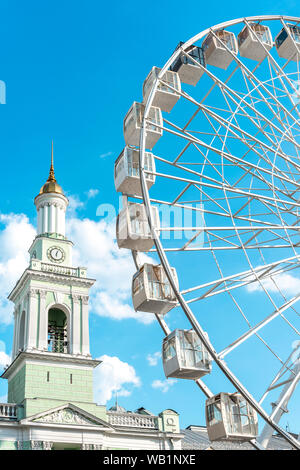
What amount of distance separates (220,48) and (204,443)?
1173 inches

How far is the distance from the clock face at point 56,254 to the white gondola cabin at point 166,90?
21644 millimetres

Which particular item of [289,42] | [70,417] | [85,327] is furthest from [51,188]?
[289,42]

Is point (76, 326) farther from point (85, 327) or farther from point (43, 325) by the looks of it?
point (43, 325)

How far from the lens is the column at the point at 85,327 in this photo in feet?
135

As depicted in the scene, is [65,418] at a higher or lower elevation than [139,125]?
lower

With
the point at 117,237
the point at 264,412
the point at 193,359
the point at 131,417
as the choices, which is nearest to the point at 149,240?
the point at 117,237

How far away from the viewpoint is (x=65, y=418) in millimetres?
37156

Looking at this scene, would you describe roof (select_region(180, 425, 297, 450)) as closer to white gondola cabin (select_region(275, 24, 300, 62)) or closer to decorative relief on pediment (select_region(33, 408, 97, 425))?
decorative relief on pediment (select_region(33, 408, 97, 425))

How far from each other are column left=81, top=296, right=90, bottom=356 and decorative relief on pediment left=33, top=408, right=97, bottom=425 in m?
4.36

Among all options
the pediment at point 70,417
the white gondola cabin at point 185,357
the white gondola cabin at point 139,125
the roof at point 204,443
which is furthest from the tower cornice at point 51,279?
the white gondola cabin at point 185,357

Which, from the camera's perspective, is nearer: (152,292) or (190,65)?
(152,292)

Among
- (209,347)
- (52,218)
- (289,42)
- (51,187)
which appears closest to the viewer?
(209,347)

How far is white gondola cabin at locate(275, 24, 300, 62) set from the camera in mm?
26875

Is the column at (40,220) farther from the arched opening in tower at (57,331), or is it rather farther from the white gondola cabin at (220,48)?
the white gondola cabin at (220,48)
